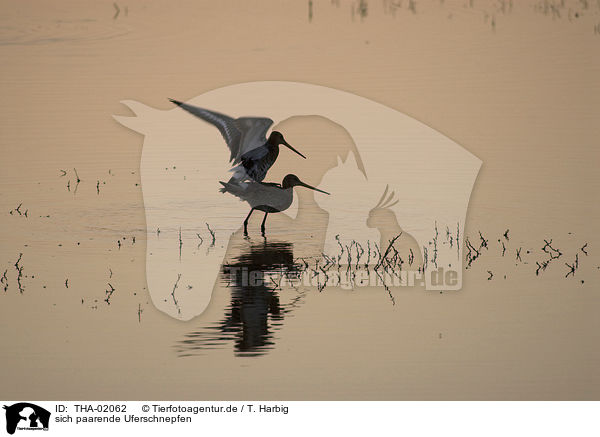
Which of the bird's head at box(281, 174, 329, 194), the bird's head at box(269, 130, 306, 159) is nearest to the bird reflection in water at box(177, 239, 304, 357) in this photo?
the bird's head at box(281, 174, 329, 194)

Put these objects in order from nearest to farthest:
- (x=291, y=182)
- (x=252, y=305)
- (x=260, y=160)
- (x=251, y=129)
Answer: (x=252, y=305)
(x=251, y=129)
(x=260, y=160)
(x=291, y=182)

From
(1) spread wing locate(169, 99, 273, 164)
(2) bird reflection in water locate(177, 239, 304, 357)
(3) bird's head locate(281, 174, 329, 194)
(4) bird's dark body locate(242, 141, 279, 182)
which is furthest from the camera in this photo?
(3) bird's head locate(281, 174, 329, 194)

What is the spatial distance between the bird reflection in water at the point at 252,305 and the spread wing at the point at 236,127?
618 millimetres

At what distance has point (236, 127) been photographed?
5.75 m

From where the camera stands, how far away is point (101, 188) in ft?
21.2

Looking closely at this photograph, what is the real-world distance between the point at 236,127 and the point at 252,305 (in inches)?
57.3

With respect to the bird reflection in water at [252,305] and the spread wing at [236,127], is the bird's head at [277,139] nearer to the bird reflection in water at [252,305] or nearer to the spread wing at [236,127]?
the spread wing at [236,127]

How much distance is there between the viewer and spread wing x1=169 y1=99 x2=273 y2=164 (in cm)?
571

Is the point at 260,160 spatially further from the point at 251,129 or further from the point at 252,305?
the point at 252,305

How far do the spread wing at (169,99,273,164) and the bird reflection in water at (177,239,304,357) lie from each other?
618mm

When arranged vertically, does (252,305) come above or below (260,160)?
below

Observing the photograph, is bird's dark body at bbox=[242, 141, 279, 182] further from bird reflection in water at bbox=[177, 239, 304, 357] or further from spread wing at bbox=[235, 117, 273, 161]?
bird reflection in water at bbox=[177, 239, 304, 357]

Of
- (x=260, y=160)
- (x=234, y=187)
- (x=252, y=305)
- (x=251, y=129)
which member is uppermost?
(x=251, y=129)

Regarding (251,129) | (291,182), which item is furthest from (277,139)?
(251,129)
